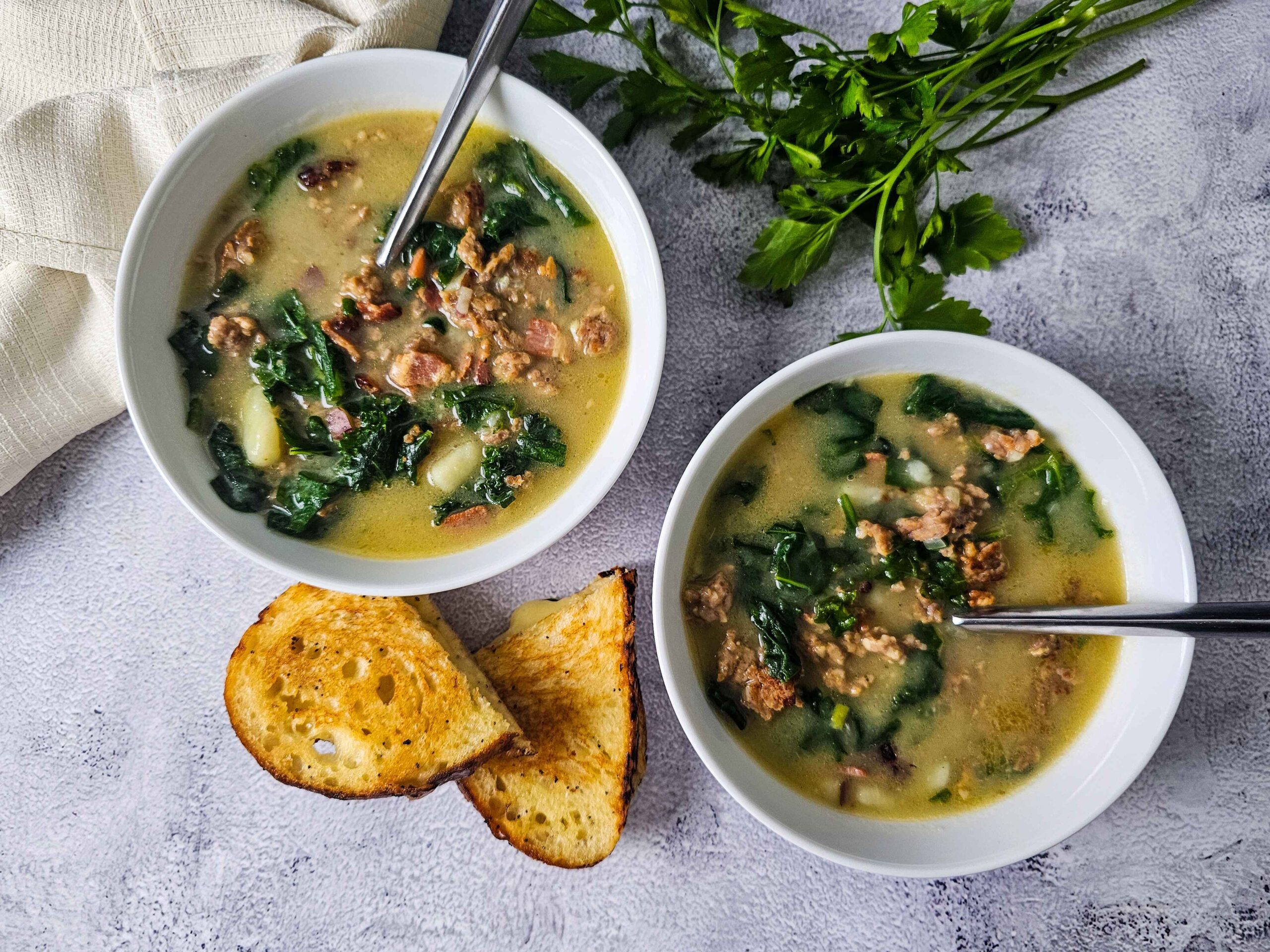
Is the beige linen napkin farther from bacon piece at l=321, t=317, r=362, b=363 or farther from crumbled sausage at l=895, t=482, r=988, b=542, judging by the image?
crumbled sausage at l=895, t=482, r=988, b=542

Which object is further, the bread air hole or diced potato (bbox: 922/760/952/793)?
the bread air hole

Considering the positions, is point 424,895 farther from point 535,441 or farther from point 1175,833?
point 1175,833

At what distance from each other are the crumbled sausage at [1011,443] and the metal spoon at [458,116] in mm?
1813

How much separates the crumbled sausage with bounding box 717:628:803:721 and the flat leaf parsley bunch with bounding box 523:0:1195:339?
1082 mm

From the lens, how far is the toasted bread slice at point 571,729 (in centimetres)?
295

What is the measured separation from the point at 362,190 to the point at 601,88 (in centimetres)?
95

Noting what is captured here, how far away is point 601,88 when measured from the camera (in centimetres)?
312

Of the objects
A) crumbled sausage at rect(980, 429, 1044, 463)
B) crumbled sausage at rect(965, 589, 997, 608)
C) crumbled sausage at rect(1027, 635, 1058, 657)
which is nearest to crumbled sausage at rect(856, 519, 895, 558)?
crumbled sausage at rect(965, 589, 997, 608)

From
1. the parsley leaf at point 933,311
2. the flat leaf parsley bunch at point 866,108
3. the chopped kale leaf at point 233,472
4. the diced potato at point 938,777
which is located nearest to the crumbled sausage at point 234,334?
the chopped kale leaf at point 233,472

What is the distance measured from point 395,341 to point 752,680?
152cm

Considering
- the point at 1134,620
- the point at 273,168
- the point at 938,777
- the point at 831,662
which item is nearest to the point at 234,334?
the point at 273,168

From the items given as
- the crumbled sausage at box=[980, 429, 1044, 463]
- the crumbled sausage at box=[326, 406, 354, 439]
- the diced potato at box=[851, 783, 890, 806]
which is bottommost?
the diced potato at box=[851, 783, 890, 806]

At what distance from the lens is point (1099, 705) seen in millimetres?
2824

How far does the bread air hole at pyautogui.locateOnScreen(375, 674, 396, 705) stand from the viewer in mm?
2980
